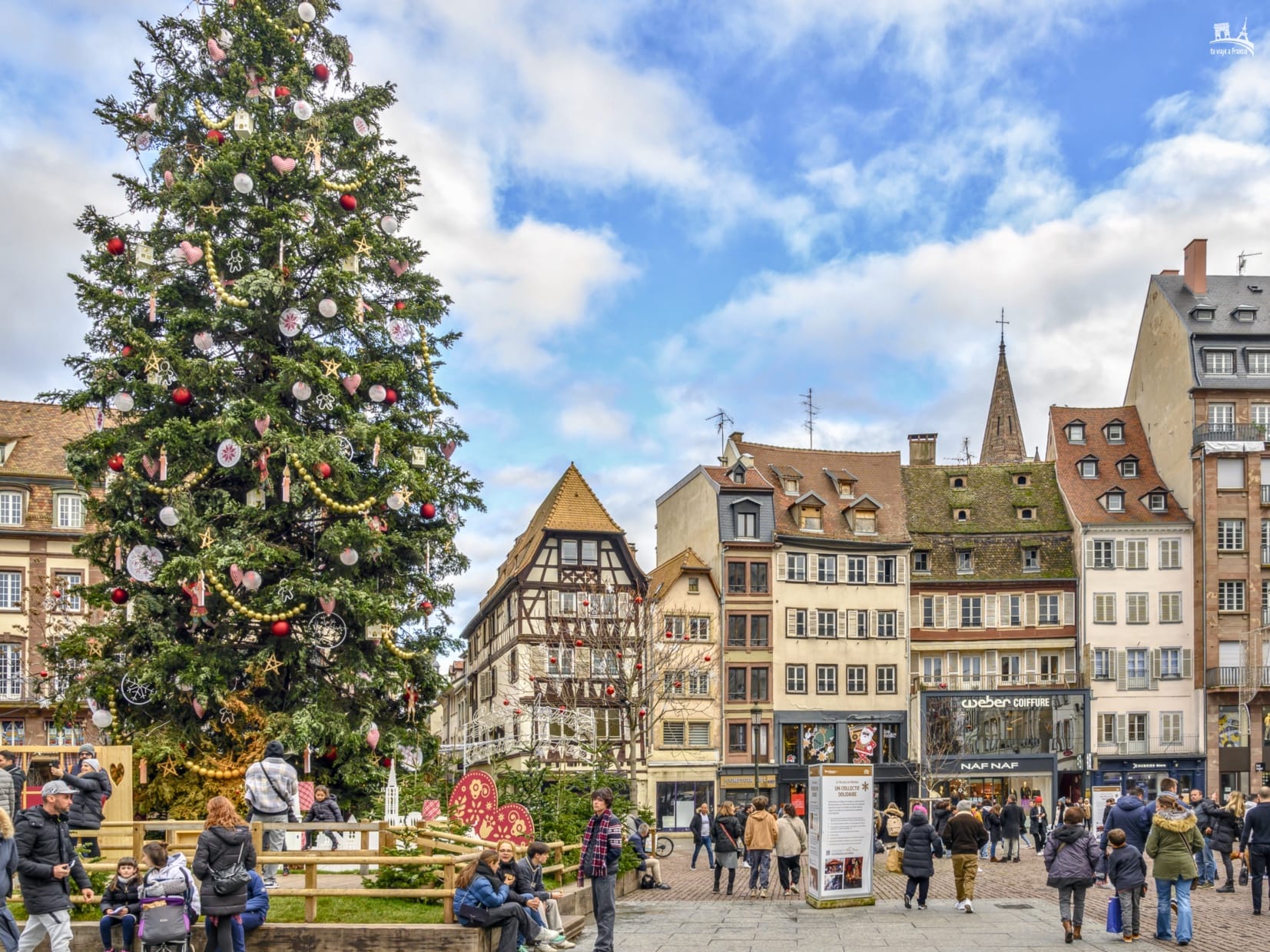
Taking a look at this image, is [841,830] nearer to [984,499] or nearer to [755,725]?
[755,725]

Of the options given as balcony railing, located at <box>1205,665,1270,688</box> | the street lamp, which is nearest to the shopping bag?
the street lamp

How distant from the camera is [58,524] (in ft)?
153

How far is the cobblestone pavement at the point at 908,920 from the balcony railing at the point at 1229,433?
3495cm

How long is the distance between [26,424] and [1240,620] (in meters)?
45.8

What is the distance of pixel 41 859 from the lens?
13273mm

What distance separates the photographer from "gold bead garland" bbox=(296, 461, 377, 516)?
24688 mm

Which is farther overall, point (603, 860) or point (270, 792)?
point (270, 792)

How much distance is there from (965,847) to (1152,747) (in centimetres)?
4100

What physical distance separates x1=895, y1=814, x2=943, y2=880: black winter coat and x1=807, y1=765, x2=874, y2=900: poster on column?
57 cm

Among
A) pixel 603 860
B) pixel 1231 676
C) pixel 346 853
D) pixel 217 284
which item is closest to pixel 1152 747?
pixel 1231 676

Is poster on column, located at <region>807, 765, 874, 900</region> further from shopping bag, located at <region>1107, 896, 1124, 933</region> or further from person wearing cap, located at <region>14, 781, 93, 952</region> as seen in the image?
person wearing cap, located at <region>14, 781, 93, 952</region>

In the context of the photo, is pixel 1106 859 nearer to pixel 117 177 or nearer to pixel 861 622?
pixel 117 177

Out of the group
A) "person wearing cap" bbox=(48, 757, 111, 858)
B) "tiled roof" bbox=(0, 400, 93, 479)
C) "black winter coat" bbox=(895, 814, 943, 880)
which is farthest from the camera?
"tiled roof" bbox=(0, 400, 93, 479)

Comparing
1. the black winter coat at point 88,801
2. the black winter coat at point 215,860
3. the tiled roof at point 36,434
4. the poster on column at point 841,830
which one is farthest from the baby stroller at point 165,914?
the tiled roof at point 36,434
